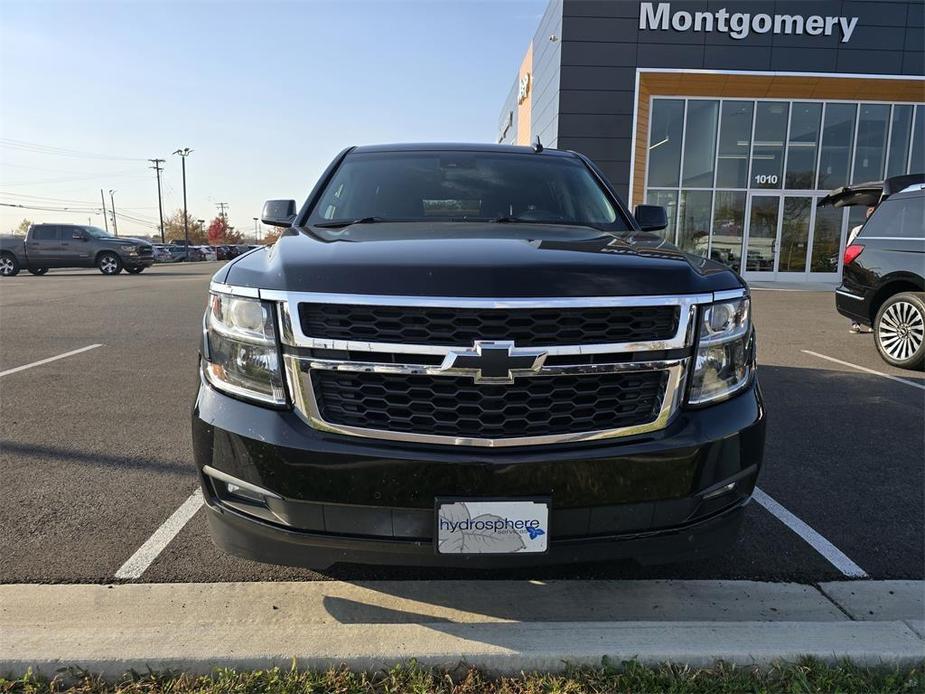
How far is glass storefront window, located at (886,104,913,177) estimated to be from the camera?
751 inches

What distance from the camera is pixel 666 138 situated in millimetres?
19172

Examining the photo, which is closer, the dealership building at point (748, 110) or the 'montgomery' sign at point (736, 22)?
the 'montgomery' sign at point (736, 22)

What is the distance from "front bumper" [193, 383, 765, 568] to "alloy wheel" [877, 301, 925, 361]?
580 cm

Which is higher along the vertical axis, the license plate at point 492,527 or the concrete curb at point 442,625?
the license plate at point 492,527

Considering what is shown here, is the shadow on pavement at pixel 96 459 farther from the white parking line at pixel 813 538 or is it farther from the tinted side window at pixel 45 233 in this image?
the tinted side window at pixel 45 233

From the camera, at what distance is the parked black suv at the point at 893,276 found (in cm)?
648

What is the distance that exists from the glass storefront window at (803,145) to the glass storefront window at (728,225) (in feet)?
5.15

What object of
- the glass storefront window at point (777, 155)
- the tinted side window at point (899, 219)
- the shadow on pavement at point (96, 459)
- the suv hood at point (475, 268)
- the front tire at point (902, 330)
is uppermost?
the glass storefront window at point (777, 155)

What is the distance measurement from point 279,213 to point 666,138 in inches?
724

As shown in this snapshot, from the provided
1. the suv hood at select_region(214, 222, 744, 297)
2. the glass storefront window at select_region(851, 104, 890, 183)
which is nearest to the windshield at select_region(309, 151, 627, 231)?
the suv hood at select_region(214, 222, 744, 297)

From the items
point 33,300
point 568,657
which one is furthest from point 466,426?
point 33,300

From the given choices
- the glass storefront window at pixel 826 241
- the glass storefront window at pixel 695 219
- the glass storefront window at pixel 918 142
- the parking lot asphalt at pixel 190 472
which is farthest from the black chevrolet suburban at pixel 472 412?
the glass storefront window at pixel 918 142

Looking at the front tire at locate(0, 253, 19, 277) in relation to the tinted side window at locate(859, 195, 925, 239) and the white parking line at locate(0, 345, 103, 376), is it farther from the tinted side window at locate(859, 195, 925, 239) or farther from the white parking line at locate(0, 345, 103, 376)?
the tinted side window at locate(859, 195, 925, 239)

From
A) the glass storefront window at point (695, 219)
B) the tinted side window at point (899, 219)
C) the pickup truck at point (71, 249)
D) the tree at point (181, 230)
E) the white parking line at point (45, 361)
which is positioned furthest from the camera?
the tree at point (181, 230)
